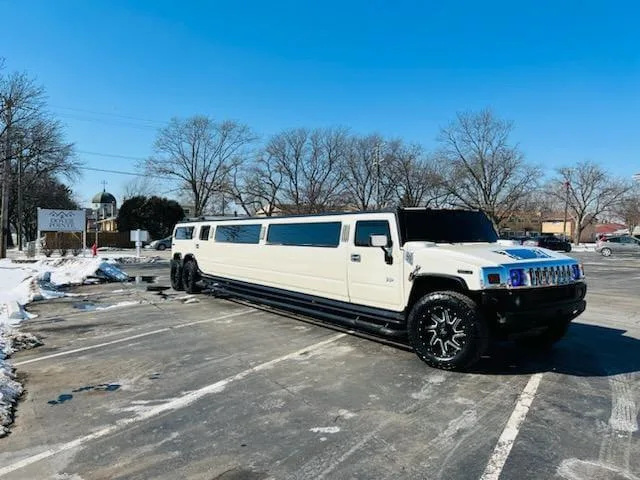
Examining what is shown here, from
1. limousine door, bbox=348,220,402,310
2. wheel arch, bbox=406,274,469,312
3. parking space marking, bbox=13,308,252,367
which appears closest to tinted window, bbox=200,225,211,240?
parking space marking, bbox=13,308,252,367

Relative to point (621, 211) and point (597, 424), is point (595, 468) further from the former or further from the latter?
point (621, 211)

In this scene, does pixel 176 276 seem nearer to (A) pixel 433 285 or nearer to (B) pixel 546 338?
(A) pixel 433 285

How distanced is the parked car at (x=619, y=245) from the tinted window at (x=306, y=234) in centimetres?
3577

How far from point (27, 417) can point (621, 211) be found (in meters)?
92.7

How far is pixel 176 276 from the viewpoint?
14188mm

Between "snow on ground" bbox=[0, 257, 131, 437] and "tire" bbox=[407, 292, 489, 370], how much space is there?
436 cm

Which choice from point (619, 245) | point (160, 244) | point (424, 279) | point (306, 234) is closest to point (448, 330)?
point (424, 279)

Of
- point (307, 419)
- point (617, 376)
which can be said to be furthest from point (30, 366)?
point (617, 376)

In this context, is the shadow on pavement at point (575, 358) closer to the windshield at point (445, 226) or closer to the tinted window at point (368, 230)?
the windshield at point (445, 226)

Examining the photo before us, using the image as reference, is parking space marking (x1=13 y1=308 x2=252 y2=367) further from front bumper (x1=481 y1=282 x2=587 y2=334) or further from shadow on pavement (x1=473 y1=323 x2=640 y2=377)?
front bumper (x1=481 y1=282 x2=587 y2=334)

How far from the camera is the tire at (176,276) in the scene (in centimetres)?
1401

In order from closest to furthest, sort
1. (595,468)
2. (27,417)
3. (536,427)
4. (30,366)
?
(595,468), (536,427), (27,417), (30,366)

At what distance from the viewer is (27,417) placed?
4.54 meters

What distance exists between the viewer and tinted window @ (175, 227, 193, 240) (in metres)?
13.7
